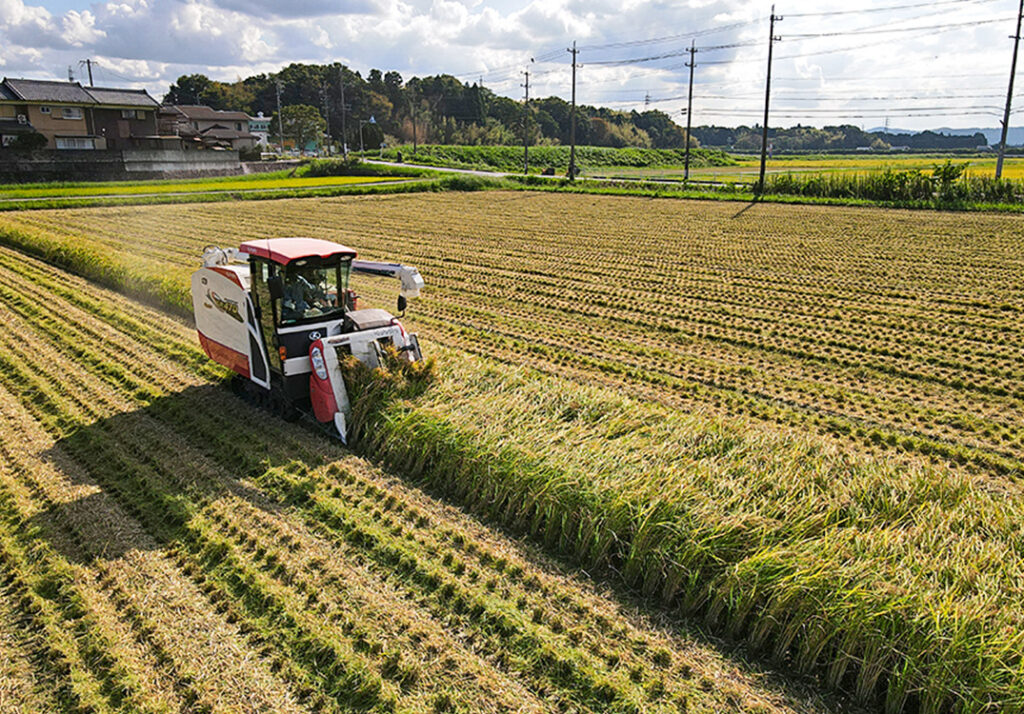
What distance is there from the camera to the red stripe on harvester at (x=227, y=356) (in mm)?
9258

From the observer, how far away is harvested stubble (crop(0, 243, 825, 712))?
4.66m

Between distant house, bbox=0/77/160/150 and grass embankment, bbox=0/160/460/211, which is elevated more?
distant house, bbox=0/77/160/150

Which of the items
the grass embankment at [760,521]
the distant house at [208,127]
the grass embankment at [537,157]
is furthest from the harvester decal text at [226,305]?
the grass embankment at [537,157]

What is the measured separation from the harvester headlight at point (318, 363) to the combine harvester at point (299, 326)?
0.01 meters

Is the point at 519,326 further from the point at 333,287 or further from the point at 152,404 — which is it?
the point at 152,404

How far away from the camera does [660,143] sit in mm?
127375

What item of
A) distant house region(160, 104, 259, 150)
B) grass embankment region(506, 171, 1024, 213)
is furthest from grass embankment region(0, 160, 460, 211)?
distant house region(160, 104, 259, 150)

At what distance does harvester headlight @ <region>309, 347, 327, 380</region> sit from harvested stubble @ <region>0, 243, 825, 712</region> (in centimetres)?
82

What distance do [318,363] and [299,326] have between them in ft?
2.14

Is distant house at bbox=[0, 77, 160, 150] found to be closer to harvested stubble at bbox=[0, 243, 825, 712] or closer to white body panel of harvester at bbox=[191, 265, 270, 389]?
white body panel of harvester at bbox=[191, 265, 270, 389]

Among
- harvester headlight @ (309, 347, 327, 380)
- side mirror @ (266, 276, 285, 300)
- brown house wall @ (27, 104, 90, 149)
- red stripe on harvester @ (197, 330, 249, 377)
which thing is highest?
brown house wall @ (27, 104, 90, 149)

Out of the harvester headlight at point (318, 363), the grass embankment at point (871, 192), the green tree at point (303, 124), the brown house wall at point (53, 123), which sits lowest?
the harvester headlight at point (318, 363)

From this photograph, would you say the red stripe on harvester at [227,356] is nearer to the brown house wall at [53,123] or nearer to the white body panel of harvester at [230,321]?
the white body panel of harvester at [230,321]

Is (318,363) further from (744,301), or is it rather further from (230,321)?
(744,301)
